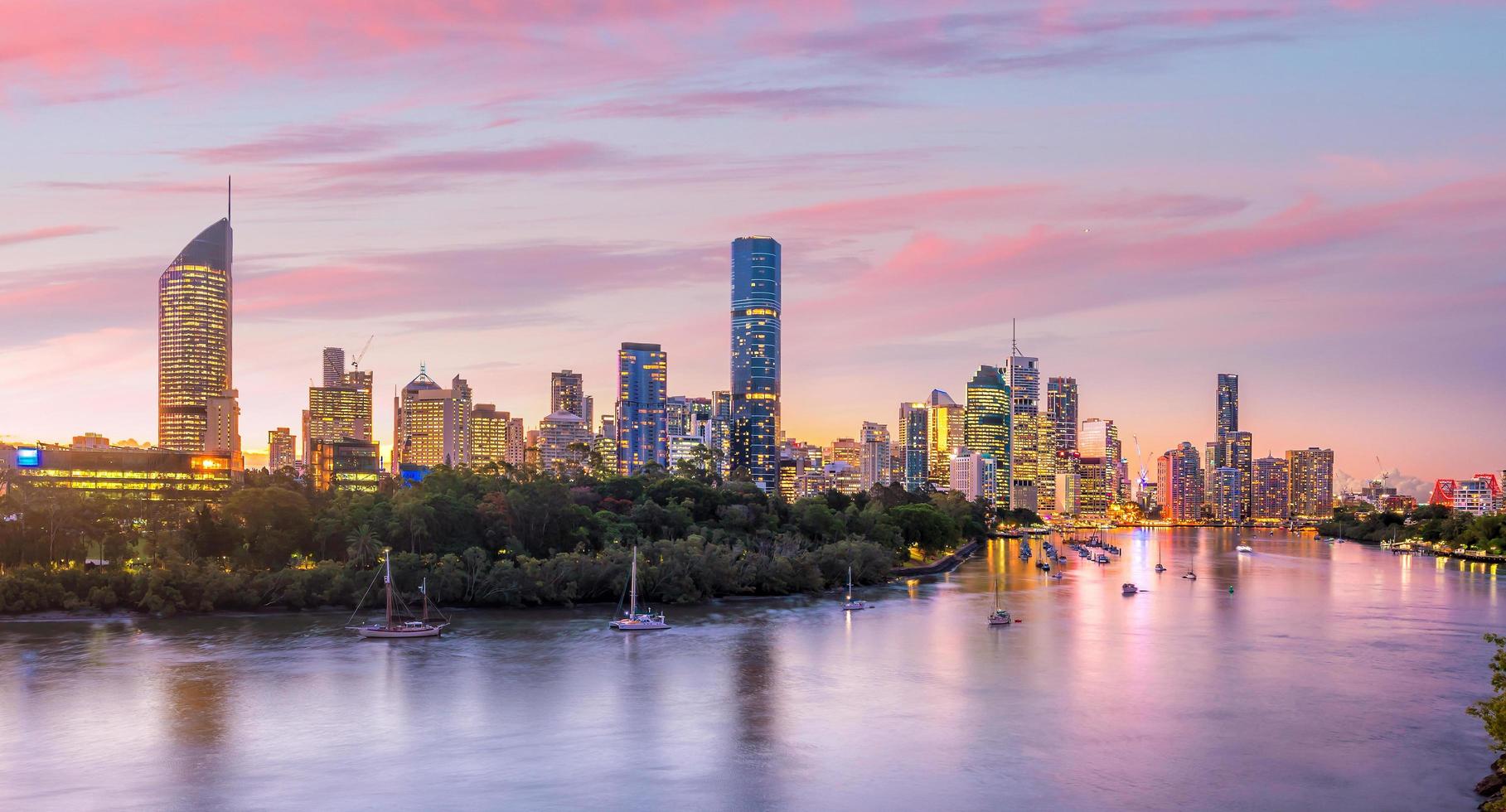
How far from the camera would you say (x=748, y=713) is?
51.3 metres

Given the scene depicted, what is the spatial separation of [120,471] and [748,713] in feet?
413

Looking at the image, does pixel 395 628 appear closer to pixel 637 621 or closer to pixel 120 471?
pixel 637 621

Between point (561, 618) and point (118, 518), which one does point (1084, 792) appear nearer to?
point (561, 618)

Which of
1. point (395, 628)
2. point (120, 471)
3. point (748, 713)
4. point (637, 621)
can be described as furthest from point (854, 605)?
point (120, 471)

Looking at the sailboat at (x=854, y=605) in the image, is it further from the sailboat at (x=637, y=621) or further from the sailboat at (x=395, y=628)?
the sailboat at (x=395, y=628)

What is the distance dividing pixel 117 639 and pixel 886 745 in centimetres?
4732

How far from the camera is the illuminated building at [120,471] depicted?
14788 centimetres

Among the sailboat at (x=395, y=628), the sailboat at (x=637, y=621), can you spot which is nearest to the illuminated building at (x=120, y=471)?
the sailboat at (x=395, y=628)

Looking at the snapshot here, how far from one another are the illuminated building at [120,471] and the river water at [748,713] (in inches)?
3107

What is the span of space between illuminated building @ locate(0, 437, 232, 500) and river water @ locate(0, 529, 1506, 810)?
7891 cm

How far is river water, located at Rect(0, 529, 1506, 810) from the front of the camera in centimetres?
4003

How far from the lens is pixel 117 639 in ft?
231

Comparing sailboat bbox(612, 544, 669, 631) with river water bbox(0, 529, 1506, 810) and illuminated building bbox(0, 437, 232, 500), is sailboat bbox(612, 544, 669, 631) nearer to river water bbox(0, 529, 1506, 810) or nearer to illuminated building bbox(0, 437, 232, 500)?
river water bbox(0, 529, 1506, 810)

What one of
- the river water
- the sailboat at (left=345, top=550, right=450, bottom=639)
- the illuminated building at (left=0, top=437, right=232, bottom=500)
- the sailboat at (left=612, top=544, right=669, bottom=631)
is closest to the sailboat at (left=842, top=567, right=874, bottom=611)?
the river water
